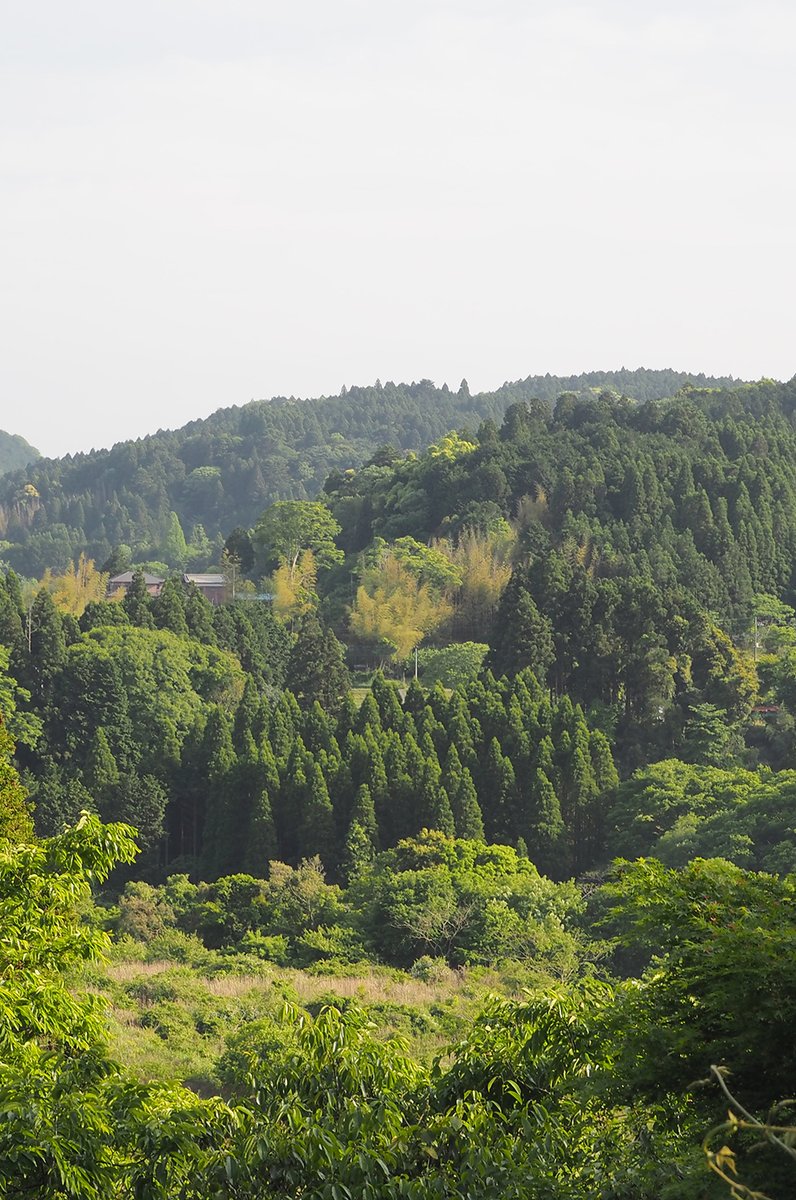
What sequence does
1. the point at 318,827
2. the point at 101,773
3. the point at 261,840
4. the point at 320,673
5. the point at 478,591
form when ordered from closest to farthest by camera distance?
the point at 318,827, the point at 261,840, the point at 101,773, the point at 320,673, the point at 478,591

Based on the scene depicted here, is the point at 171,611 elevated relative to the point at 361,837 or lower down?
elevated

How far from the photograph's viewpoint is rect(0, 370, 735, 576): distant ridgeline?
14838cm

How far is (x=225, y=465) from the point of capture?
162m

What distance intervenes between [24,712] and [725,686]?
2121 centimetres

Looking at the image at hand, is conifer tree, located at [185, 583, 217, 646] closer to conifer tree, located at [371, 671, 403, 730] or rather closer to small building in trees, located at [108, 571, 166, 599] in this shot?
conifer tree, located at [371, 671, 403, 730]

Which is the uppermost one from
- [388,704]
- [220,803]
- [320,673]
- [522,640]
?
[522,640]

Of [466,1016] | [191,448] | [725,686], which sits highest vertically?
[191,448]

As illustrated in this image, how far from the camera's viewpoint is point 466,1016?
80.4ft

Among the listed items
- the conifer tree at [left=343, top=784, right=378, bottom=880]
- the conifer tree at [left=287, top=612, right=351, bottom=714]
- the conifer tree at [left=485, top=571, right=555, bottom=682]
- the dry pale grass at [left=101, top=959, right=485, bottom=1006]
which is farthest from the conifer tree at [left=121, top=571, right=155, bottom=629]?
the dry pale grass at [left=101, top=959, right=485, bottom=1006]

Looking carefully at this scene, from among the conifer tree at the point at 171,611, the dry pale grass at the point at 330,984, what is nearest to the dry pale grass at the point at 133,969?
the dry pale grass at the point at 330,984

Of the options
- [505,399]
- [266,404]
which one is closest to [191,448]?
[266,404]

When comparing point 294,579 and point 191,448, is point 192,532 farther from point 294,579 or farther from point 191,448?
point 294,579

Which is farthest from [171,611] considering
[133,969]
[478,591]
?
[133,969]

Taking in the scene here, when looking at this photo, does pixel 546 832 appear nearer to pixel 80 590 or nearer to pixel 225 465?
pixel 80 590
